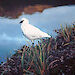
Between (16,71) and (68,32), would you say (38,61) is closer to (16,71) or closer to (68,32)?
(16,71)

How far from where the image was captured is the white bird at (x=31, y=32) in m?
3.51

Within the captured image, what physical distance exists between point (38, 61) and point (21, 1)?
149cm

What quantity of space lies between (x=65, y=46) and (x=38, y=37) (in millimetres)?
645

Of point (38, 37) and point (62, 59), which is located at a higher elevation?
point (38, 37)

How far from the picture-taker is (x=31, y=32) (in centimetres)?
358

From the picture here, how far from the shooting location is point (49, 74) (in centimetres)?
289

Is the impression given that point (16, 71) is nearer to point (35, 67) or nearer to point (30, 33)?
point (35, 67)

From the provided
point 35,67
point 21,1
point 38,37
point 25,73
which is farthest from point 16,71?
point 21,1

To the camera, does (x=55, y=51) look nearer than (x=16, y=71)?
No

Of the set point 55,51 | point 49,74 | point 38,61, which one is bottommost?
point 49,74

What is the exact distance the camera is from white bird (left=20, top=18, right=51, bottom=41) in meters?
3.51

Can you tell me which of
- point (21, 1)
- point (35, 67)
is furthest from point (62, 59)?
point (21, 1)

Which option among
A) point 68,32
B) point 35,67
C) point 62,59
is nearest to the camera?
point 35,67

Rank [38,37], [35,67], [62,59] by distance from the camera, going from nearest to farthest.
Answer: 1. [35,67]
2. [62,59]
3. [38,37]
